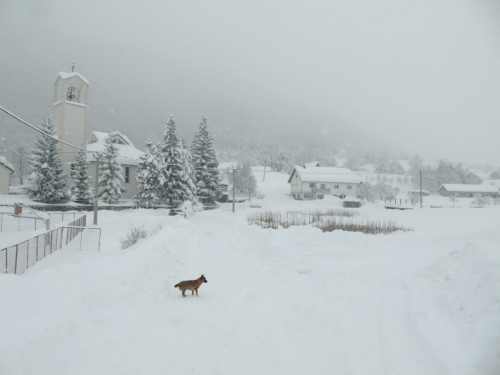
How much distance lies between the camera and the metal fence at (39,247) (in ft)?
24.1

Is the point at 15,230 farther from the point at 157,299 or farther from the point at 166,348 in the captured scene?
the point at 166,348

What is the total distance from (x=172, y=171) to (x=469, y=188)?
6921 cm

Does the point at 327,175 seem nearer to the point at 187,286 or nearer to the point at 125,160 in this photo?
the point at 125,160

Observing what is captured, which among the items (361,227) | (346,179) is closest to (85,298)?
(361,227)

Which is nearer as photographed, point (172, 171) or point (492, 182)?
point (172, 171)

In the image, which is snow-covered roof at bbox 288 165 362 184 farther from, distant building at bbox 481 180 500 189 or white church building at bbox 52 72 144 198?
white church building at bbox 52 72 144 198

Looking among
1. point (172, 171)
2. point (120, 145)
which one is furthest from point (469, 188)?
point (120, 145)

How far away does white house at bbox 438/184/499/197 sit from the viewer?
2640 inches

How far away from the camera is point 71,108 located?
46.6 m

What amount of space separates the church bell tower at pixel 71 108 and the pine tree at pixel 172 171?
14.6m

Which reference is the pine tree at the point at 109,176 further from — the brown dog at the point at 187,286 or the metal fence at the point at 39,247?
the brown dog at the point at 187,286

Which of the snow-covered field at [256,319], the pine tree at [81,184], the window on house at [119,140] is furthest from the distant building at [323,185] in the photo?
the snow-covered field at [256,319]

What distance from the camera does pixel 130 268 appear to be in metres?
7.20

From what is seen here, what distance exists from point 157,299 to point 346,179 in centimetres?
6728
